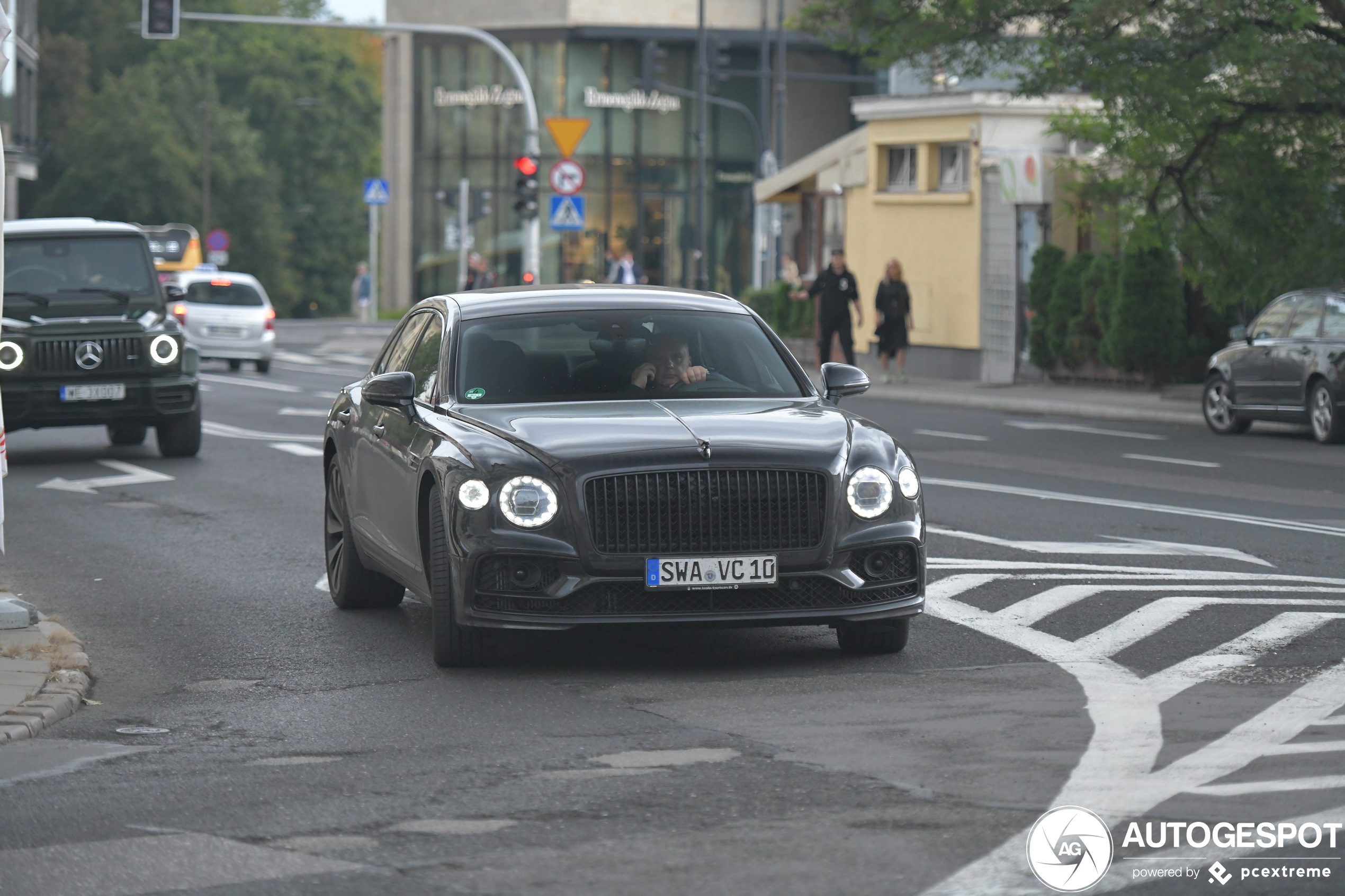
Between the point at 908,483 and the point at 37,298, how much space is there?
1281cm

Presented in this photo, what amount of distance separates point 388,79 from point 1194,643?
6479 centimetres

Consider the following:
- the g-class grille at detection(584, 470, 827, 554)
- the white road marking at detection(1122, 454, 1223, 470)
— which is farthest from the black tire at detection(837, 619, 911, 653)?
the white road marking at detection(1122, 454, 1223, 470)

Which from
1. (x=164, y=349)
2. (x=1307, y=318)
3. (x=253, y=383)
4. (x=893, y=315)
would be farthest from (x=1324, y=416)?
(x=253, y=383)

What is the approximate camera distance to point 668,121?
68.9 metres

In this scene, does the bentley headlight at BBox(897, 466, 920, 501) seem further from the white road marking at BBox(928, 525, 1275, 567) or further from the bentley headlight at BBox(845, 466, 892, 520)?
the white road marking at BBox(928, 525, 1275, 567)

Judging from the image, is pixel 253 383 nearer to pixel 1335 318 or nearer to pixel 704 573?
pixel 1335 318

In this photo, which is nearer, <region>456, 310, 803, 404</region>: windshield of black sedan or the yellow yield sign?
<region>456, 310, 803, 404</region>: windshield of black sedan

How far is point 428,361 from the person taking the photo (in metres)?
10.1

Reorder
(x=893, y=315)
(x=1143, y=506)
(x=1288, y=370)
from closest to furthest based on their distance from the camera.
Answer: (x=1143, y=506), (x=1288, y=370), (x=893, y=315)

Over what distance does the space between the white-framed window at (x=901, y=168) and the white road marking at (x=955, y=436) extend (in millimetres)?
14696

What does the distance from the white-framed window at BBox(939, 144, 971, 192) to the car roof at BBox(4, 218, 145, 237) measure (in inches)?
734

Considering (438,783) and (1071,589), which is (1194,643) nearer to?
(1071,589)

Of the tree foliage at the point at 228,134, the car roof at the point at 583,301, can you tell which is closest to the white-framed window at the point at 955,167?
the car roof at the point at 583,301

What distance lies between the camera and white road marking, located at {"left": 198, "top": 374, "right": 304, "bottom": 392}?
108 feet
